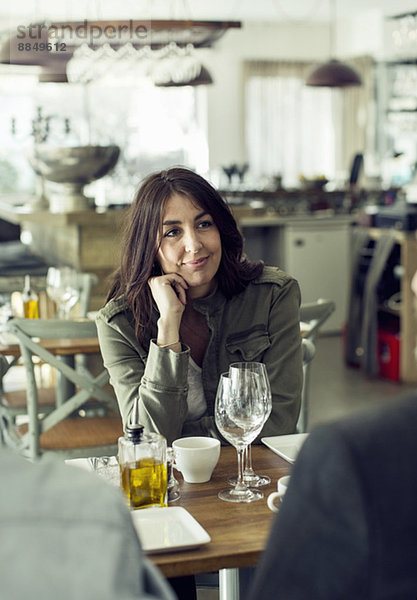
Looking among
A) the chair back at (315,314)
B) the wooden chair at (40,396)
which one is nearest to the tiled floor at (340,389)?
the wooden chair at (40,396)

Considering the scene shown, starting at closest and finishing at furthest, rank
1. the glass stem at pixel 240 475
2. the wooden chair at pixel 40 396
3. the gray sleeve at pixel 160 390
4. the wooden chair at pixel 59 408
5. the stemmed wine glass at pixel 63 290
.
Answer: the glass stem at pixel 240 475, the gray sleeve at pixel 160 390, the wooden chair at pixel 59 408, the wooden chair at pixel 40 396, the stemmed wine glass at pixel 63 290

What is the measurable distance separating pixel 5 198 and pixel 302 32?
4790 millimetres

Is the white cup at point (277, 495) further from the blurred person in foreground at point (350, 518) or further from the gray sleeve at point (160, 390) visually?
the blurred person in foreground at point (350, 518)

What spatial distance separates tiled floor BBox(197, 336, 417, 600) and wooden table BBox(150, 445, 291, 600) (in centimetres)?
302

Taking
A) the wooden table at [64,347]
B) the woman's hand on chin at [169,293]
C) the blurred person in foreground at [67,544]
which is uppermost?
the blurred person in foreground at [67,544]

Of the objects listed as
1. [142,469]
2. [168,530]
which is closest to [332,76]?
[142,469]

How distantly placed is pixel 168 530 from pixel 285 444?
0.51 metres

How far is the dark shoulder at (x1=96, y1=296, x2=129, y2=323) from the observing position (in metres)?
2.00

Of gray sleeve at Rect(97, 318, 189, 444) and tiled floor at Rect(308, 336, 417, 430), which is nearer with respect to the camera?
gray sleeve at Rect(97, 318, 189, 444)

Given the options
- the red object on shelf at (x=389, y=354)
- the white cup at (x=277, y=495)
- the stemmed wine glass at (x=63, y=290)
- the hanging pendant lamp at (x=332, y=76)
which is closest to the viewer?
the white cup at (x=277, y=495)

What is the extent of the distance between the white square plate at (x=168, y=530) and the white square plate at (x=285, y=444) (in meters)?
0.37

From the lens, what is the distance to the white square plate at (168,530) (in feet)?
3.89

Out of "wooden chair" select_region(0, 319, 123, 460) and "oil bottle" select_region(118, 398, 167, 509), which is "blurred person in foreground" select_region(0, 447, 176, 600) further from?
"wooden chair" select_region(0, 319, 123, 460)

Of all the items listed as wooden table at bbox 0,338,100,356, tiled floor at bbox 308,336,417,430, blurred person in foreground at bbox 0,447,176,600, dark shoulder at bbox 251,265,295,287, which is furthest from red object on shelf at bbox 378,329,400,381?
blurred person in foreground at bbox 0,447,176,600
